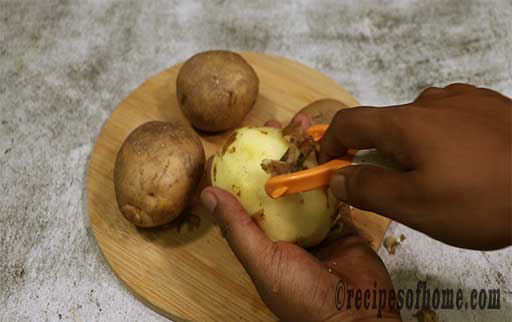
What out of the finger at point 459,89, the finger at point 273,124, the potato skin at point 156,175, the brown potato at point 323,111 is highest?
the finger at point 459,89

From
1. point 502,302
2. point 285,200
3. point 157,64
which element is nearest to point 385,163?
point 285,200

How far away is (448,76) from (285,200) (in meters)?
1.04

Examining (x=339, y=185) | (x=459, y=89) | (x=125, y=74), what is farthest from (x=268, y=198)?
(x=125, y=74)

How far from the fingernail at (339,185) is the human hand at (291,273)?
171mm

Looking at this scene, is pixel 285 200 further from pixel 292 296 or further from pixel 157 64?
pixel 157 64

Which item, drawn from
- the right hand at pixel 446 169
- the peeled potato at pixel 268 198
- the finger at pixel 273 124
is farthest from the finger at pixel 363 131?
the finger at pixel 273 124

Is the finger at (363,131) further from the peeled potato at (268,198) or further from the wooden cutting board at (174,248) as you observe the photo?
the wooden cutting board at (174,248)

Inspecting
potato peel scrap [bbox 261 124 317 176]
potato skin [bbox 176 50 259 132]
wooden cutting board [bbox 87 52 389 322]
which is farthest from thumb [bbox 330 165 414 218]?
potato skin [bbox 176 50 259 132]

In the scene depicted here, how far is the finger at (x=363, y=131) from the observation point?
2.76 feet

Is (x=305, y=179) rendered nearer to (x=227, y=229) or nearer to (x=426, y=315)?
(x=227, y=229)

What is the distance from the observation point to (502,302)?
132 cm

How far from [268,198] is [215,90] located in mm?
416

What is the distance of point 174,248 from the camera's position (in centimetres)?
127

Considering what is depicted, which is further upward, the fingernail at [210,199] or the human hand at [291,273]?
the fingernail at [210,199]
